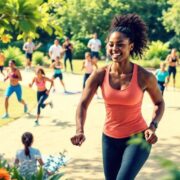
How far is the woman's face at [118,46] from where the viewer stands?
4.04 metres

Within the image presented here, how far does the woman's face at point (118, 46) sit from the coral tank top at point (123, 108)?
0.69 feet

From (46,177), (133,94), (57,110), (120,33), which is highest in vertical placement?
(120,33)

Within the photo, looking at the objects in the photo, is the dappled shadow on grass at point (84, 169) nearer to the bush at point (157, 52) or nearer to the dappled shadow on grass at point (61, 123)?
the dappled shadow on grass at point (61, 123)

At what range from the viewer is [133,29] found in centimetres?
430

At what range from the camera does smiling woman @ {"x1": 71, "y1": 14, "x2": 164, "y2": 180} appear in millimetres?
4049

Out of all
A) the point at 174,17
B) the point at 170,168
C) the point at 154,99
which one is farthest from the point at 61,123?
the point at 174,17

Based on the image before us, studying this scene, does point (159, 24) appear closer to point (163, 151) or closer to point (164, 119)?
point (164, 119)

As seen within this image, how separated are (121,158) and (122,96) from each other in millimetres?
584

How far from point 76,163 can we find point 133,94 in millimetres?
4362

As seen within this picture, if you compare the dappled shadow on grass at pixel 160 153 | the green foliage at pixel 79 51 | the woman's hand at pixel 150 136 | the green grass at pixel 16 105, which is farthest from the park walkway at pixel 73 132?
the green foliage at pixel 79 51

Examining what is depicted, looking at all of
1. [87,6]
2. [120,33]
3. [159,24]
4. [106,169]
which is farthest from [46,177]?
[159,24]

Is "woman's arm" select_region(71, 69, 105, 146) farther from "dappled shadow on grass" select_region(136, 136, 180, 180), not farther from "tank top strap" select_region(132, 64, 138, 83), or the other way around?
"dappled shadow on grass" select_region(136, 136, 180, 180)

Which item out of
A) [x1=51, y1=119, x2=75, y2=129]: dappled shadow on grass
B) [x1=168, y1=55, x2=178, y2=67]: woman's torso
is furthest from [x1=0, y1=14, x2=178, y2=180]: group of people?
[x1=168, y1=55, x2=178, y2=67]: woman's torso

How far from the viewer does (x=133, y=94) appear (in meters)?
4.07
